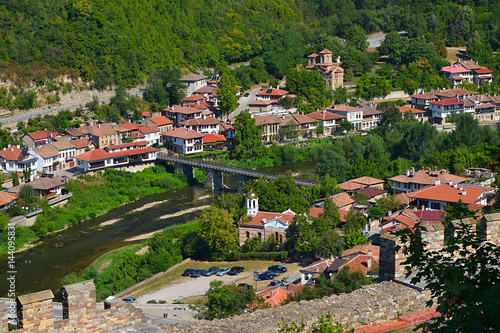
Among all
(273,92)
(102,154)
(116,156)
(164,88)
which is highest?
(164,88)

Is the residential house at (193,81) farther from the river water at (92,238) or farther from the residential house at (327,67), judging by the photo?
the river water at (92,238)

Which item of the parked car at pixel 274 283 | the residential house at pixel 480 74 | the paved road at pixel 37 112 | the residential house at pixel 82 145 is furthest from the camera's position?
the residential house at pixel 480 74

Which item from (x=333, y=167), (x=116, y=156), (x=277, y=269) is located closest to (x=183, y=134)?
(x=116, y=156)

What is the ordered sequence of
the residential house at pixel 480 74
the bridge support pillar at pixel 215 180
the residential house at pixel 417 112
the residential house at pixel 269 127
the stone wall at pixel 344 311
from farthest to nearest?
the residential house at pixel 480 74, the residential house at pixel 417 112, the residential house at pixel 269 127, the bridge support pillar at pixel 215 180, the stone wall at pixel 344 311

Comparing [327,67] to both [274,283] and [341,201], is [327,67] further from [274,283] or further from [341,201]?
[274,283]

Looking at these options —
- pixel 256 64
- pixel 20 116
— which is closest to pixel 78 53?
pixel 20 116

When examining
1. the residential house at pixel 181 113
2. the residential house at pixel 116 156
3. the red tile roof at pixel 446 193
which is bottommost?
the red tile roof at pixel 446 193

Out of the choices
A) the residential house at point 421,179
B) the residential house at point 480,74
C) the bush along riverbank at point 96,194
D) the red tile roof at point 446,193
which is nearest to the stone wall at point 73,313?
the red tile roof at point 446,193
